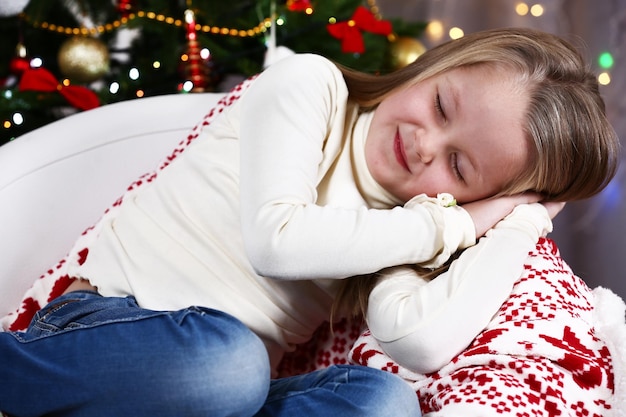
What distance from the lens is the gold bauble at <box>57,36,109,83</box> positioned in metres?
1.82

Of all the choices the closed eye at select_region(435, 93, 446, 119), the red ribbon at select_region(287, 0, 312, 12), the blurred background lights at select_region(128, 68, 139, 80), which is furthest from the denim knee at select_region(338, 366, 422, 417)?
the red ribbon at select_region(287, 0, 312, 12)

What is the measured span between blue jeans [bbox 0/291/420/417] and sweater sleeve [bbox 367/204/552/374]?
0.06 meters

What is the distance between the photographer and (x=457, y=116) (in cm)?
109

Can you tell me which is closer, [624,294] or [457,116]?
[457,116]

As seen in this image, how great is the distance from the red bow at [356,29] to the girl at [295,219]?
650 millimetres

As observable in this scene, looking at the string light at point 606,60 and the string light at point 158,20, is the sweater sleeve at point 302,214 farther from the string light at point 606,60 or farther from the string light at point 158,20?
the string light at point 606,60

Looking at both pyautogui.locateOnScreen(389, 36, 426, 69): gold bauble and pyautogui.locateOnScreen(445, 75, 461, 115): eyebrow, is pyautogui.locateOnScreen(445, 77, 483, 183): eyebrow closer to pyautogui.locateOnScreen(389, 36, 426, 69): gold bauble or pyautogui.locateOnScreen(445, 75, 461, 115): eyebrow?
pyautogui.locateOnScreen(445, 75, 461, 115): eyebrow

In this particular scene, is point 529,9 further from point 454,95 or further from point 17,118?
point 17,118

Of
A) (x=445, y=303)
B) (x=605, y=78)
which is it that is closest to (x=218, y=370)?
(x=445, y=303)

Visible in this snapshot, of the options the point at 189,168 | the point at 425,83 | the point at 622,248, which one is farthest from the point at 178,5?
the point at 622,248

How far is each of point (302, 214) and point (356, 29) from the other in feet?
3.31

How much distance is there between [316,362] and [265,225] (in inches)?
16.0

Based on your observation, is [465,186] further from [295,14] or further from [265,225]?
[295,14]

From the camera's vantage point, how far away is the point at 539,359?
994mm
